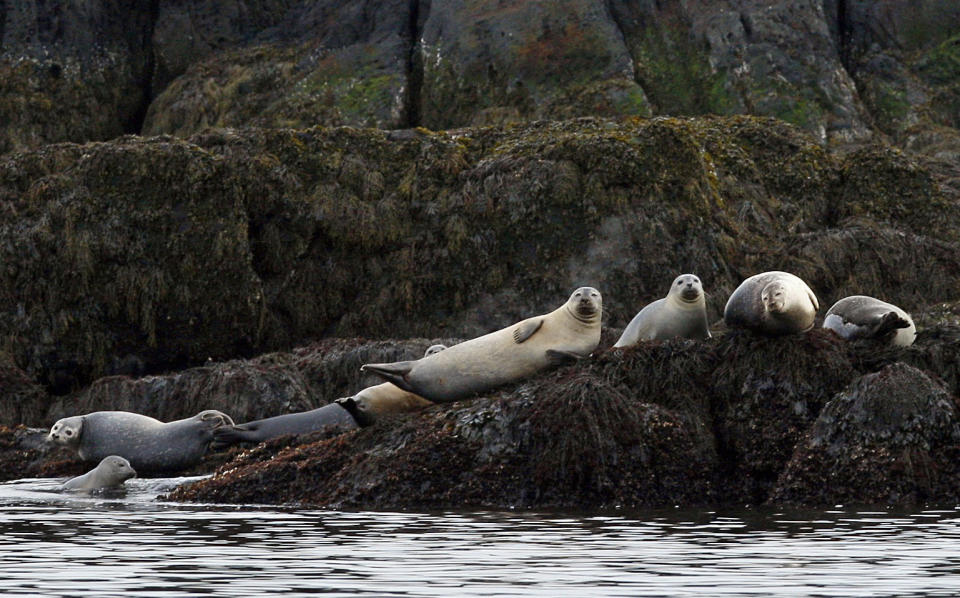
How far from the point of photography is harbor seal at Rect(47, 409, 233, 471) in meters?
12.0

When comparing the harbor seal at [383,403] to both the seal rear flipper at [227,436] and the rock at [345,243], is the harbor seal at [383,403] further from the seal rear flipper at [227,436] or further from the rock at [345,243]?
the rock at [345,243]

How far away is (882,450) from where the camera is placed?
8.61 metres

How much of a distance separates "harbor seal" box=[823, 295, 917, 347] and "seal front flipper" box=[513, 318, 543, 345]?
1.91 m

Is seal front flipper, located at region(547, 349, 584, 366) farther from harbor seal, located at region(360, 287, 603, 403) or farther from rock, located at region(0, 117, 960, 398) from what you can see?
rock, located at region(0, 117, 960, 398)

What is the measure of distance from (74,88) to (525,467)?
19.0 meters

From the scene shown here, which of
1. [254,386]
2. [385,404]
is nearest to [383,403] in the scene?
[385,404]

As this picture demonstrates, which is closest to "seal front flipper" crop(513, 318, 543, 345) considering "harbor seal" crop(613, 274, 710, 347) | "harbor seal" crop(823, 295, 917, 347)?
"harbor seal" crop(613, 274, 710, 347)

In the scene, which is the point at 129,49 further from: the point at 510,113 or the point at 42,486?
the point at 42,486

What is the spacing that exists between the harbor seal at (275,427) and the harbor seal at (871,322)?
369 cm

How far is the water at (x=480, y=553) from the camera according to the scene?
5488 mm

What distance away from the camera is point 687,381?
374 inches

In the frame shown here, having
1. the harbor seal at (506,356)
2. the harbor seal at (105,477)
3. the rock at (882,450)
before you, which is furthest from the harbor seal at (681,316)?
the harbor seal at (105,477)

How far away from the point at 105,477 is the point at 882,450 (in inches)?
211

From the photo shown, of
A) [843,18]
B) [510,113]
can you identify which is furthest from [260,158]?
[843,18]
